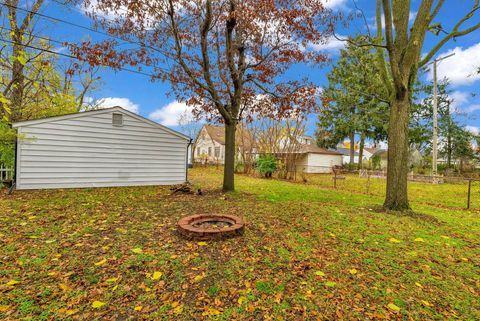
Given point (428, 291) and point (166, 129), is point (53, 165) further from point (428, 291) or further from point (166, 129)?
point (428, 291)

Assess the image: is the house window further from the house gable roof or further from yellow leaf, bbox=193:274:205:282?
yellow leaf, bbox=193:274:205:282

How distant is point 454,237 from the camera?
14.0 ft

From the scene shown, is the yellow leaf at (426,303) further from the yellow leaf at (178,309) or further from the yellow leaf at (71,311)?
the yellow leaf at (71,311)

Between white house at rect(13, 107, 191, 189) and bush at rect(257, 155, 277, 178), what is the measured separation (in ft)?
19.5

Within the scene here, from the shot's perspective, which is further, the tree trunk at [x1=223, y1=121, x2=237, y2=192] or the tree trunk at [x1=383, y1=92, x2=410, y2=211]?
the tree trunk at [x1=223, y1=121, x2=237, y2=192]

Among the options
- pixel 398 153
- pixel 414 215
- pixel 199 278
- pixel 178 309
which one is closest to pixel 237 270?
pixel 199 278

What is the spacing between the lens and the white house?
7.55 metres

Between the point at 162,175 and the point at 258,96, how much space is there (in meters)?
4.96

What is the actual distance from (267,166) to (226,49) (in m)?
8.69

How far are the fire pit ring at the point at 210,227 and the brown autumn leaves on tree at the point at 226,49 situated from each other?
11.8ft

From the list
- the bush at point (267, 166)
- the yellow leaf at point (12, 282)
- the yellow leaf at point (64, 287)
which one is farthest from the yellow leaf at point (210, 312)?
the bush at point (267, 166)

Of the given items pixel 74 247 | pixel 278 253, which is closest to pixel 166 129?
pixel 74 247

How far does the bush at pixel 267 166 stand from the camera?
14895 mm

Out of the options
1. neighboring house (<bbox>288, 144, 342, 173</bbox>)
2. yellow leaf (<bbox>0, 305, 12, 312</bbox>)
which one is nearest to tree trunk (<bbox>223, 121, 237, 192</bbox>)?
yellow leaf (<bbox>0, 305, 12, 312</bbox>)
